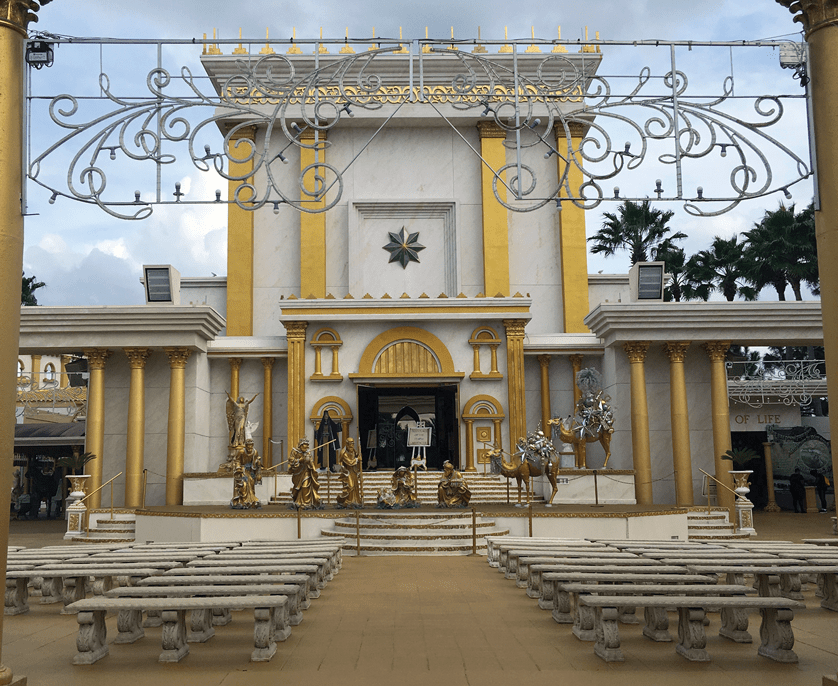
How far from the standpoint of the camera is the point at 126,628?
6914 millimetres

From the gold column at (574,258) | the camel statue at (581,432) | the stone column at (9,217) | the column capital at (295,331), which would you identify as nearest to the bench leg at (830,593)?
the stone column at (9,217)

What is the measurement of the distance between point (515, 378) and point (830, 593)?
15847 mm

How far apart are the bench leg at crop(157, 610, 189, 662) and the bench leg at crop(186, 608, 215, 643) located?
0.68 meters

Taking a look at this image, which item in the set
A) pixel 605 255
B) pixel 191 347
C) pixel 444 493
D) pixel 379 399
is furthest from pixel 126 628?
pixel 605 255

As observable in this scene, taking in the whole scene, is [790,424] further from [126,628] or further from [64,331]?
[126,628]

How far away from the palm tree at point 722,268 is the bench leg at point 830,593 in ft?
98.9

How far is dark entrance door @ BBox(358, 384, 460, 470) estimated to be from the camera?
24.6m

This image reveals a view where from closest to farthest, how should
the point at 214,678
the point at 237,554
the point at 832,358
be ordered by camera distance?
1. the point at 832,358
2. the point at 214,678
3. the point at 237,554

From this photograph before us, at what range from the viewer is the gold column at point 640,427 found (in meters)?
21.9

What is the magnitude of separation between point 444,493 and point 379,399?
8.71m

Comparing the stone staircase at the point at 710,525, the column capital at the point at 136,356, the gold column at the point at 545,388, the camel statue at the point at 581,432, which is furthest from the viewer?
the gold column at the point at 545,388

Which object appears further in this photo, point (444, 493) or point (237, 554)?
point (444, 493)

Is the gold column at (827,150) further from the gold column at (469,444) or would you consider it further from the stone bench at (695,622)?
the gold column at (469,444)

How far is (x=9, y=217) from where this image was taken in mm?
5020
